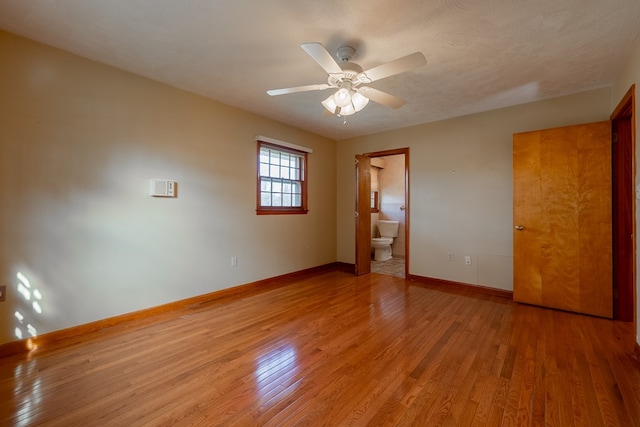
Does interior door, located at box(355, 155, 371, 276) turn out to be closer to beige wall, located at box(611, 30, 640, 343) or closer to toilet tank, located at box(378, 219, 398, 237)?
toilet tank, located at box(378, 219, 398, 237)

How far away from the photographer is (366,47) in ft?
7.25

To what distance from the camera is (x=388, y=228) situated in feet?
20.6

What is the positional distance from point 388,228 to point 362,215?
1.78 m

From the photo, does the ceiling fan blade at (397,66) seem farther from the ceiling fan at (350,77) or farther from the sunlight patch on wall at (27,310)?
the sunlight patch on wall at (27,310)

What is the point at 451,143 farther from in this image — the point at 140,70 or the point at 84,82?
the point at 84,82

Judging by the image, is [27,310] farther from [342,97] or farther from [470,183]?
[470,183]

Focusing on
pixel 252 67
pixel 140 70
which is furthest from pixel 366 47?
pixel 140 70

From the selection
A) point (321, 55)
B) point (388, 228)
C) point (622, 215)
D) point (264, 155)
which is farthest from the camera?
point (388, 228)

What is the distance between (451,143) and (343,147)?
1.96 metres

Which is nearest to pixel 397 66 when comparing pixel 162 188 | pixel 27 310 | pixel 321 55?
pixel 321 55

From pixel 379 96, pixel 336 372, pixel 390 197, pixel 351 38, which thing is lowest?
pixel 336 372

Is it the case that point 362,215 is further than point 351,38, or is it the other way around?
point 362,215

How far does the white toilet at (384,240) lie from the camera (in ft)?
19.2

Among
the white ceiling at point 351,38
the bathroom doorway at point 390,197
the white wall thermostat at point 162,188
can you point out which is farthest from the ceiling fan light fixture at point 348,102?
the bathroom doorway at point 390,197
